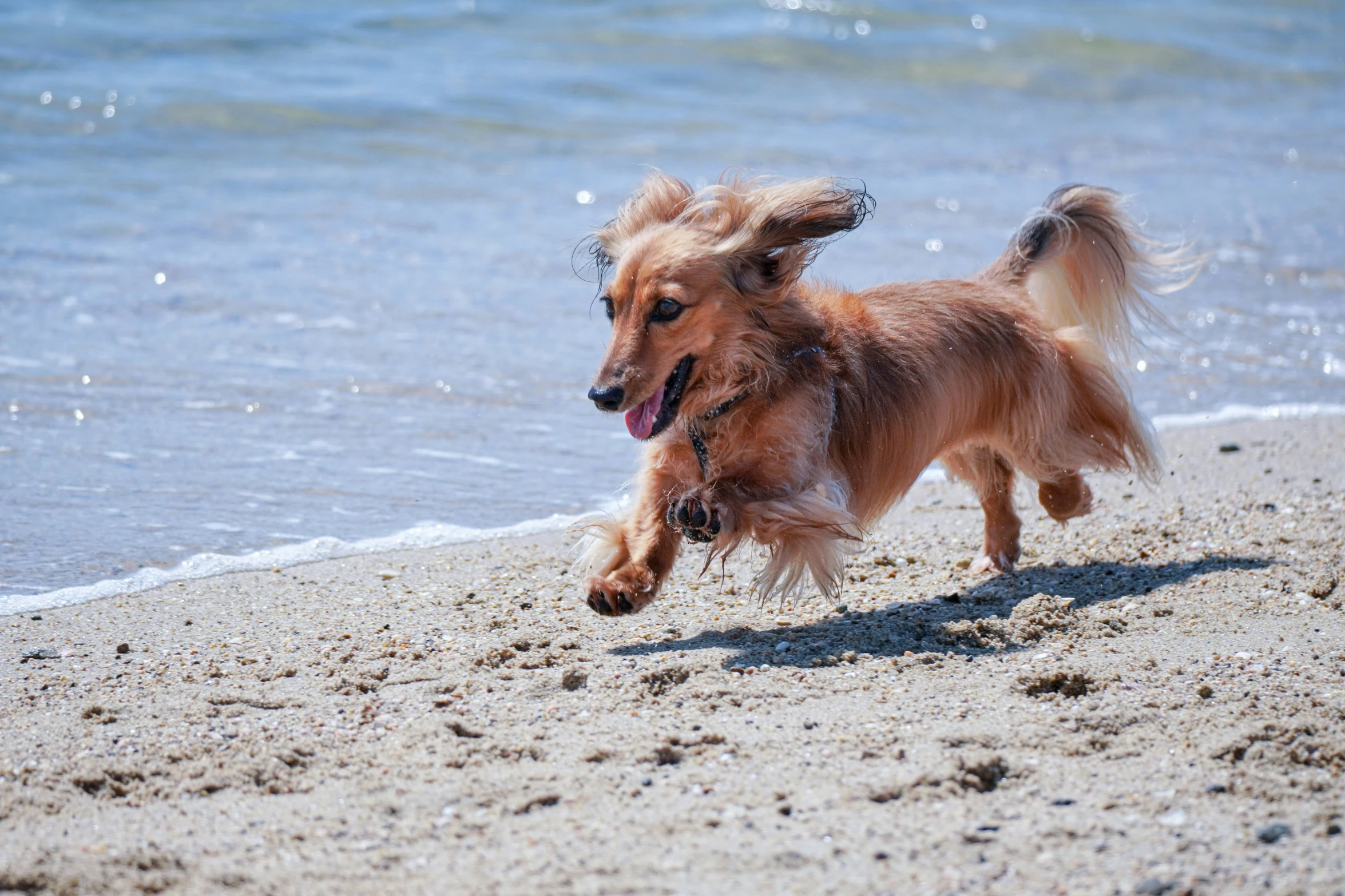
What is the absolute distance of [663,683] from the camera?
3535mm

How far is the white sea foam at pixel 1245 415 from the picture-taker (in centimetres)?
664

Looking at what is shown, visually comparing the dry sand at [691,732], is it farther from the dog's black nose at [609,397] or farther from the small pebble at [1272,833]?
the dog's black nose at [609,397]

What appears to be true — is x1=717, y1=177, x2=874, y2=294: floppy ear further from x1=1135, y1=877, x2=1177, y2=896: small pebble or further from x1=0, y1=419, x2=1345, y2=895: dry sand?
x1=1135, y1=877, x2=1177, y2=896: small pebble

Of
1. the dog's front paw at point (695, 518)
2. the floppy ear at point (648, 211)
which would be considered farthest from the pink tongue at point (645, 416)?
the floppy ear at point (648, 211)

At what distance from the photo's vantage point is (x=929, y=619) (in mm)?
4152

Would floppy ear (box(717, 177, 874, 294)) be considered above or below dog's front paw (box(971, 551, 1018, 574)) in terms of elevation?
above

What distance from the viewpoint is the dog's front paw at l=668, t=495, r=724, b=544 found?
155 inches

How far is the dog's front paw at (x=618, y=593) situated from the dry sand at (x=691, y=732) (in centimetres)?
12

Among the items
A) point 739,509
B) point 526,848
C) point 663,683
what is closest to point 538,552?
point 739,509

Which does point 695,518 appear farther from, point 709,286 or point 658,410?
point 709,286

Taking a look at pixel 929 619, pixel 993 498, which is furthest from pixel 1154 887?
pixel 993 498

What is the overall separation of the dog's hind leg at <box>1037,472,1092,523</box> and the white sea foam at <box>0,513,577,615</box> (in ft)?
5.80

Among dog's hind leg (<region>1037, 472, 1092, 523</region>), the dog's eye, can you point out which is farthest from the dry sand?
the dog's eye

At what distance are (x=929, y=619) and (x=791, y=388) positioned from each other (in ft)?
2.64
